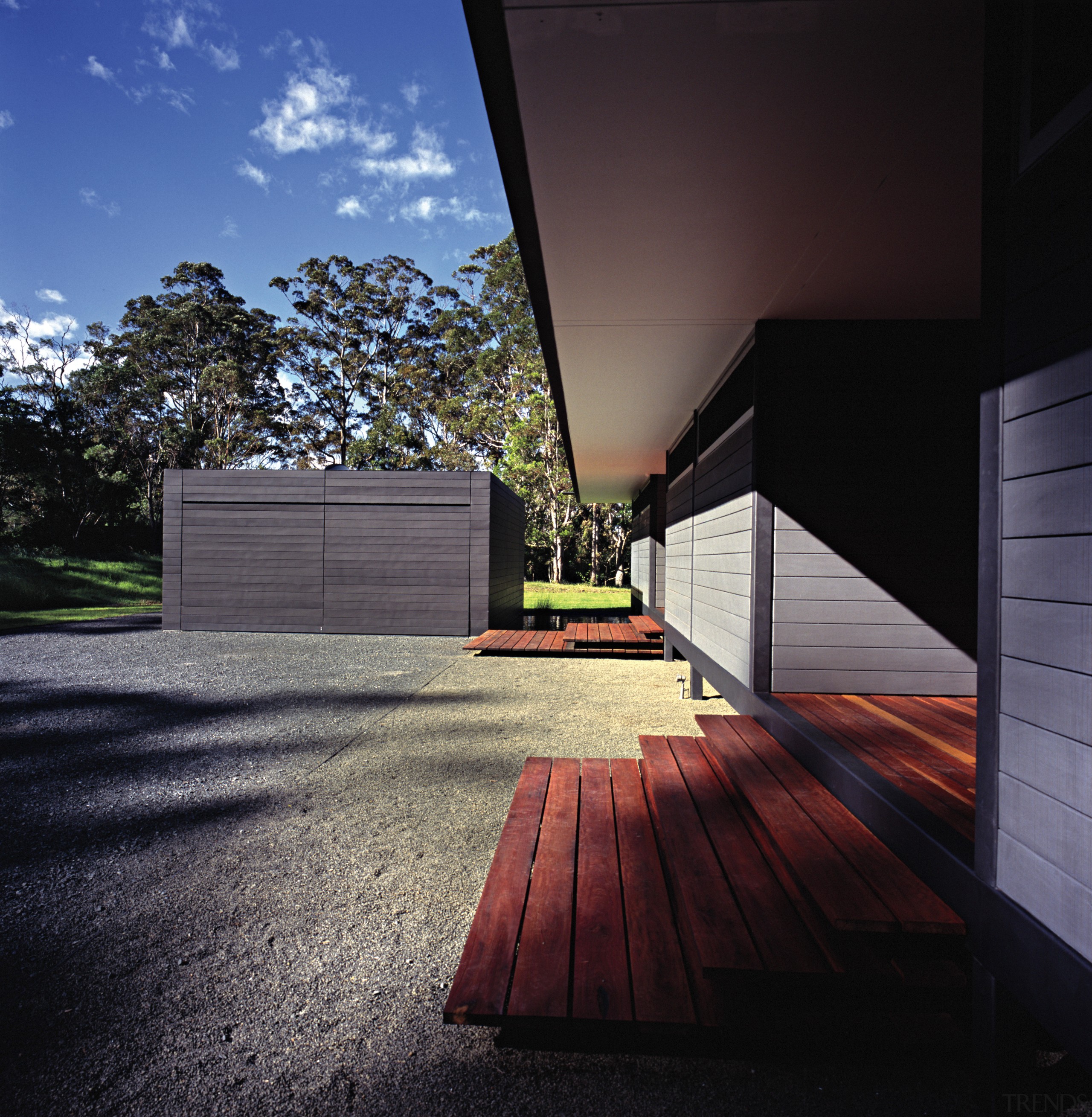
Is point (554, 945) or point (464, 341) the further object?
point (464, 341)

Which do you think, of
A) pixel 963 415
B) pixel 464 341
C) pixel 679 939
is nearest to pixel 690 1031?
pixel 679 939

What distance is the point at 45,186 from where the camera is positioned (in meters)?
26.8

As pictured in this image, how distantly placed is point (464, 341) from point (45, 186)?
19863 millimetres

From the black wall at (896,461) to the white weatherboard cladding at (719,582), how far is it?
35 cm

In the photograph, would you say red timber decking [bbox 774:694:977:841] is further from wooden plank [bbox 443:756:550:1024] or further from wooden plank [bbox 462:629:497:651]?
wooden plank [bbox 462:629:497:651]

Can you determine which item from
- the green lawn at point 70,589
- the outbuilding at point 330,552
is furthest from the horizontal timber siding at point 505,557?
the green lawn at point 70,589

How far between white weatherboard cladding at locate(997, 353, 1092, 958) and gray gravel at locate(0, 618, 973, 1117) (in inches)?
23.5

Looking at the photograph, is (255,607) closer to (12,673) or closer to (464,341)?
(12,673)

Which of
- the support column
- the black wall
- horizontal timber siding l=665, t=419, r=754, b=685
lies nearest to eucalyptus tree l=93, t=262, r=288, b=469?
horizontal timber siding l=665, t=419, r=754, b=685

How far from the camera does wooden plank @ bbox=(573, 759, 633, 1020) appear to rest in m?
1.38

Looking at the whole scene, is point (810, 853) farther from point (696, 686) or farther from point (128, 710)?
point (128, 710)

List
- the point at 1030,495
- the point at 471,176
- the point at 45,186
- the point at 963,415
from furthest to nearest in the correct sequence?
1. the point at 45,186
2. the point at 471,176
3. the point at 963,415
4. the point at 1030,495

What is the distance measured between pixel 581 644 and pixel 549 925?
249 inches

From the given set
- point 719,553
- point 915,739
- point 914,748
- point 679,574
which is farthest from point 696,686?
point 914,748
